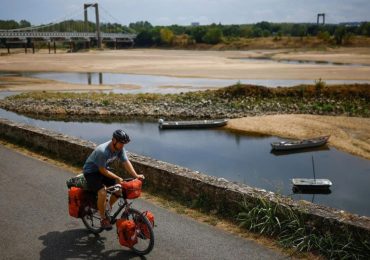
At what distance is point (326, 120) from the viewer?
31359 millimetres

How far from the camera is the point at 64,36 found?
129 metres

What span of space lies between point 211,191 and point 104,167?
2.93 meters

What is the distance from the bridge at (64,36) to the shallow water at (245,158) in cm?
9553

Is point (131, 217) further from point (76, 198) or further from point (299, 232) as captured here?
point (299, 232)

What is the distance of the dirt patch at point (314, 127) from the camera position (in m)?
26.1

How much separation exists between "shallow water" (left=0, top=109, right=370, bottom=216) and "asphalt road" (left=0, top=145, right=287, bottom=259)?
8911 millimetres

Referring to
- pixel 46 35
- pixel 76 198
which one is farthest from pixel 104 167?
pixel 46 35

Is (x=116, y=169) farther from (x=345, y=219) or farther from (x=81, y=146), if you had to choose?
(x=345, y=219)

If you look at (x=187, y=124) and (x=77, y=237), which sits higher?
(x=77, y=237)

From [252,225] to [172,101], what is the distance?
101 feet

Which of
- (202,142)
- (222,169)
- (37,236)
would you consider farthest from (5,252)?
(202,142)

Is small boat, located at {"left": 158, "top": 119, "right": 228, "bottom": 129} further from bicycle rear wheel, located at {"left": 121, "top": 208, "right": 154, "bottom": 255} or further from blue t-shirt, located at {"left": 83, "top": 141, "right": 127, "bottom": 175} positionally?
bicycle rear wheel, located at {"left": 121, "top": 208, "right": 154, "bottom": 255}

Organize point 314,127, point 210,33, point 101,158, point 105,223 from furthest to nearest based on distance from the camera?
1. point 210,33
2. point 314,127
3. point 105,223
4. point 101,158

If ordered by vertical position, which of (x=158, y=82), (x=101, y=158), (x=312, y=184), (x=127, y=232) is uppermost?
(x=101, y=158)
